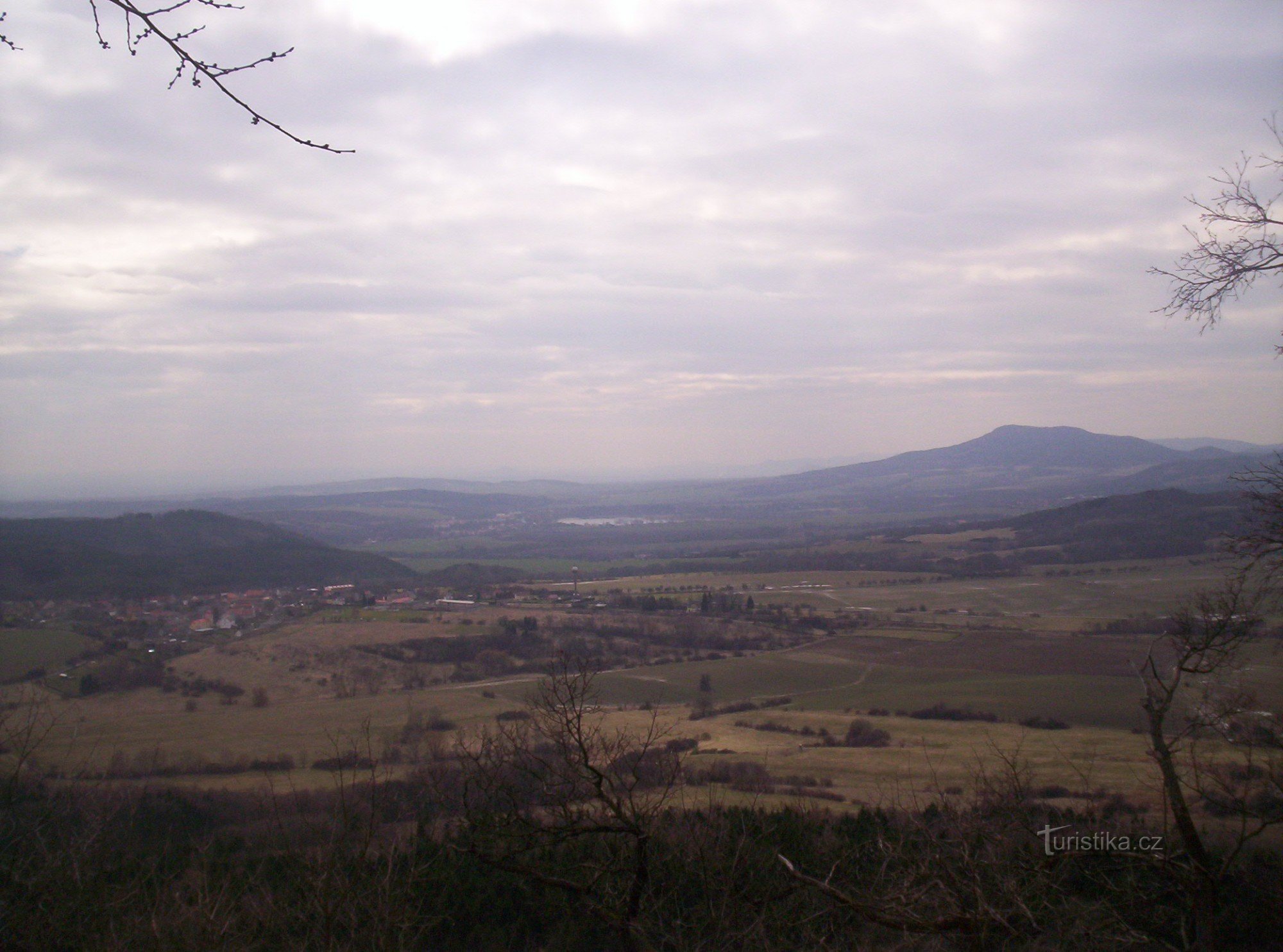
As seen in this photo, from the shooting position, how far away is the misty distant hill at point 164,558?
28094 millimetres

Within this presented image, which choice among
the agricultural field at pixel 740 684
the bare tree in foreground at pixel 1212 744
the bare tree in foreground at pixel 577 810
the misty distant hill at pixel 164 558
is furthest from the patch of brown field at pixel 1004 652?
the misty distant hill at pixel 164 558

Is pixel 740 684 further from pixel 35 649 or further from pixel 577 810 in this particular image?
pixel 35 649

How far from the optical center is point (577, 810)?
21.7 feet

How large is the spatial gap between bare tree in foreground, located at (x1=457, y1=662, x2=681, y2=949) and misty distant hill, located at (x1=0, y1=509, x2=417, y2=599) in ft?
84.3

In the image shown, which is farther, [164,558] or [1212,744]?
[164,558]

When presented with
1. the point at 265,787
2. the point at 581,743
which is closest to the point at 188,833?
the point at 265,787

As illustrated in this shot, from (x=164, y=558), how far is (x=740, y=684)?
2835 centimetres

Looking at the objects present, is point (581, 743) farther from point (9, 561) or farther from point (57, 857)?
point (9, 561)

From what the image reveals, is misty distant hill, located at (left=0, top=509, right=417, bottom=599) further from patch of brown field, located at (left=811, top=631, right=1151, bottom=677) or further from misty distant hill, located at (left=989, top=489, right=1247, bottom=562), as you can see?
misty distant hill, located at (left=989, top=489, right=1247, bottom=562)

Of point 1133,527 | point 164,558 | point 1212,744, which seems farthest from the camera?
point 164,558

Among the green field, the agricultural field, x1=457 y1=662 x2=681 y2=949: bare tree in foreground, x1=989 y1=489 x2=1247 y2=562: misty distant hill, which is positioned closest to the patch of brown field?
the agricultural field

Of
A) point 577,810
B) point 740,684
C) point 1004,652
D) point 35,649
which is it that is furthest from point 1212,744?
point 35,649

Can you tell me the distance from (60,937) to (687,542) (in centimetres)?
6621

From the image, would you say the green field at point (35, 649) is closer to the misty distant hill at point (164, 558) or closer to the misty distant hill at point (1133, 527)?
the misty distant hill at point (164, 558)
